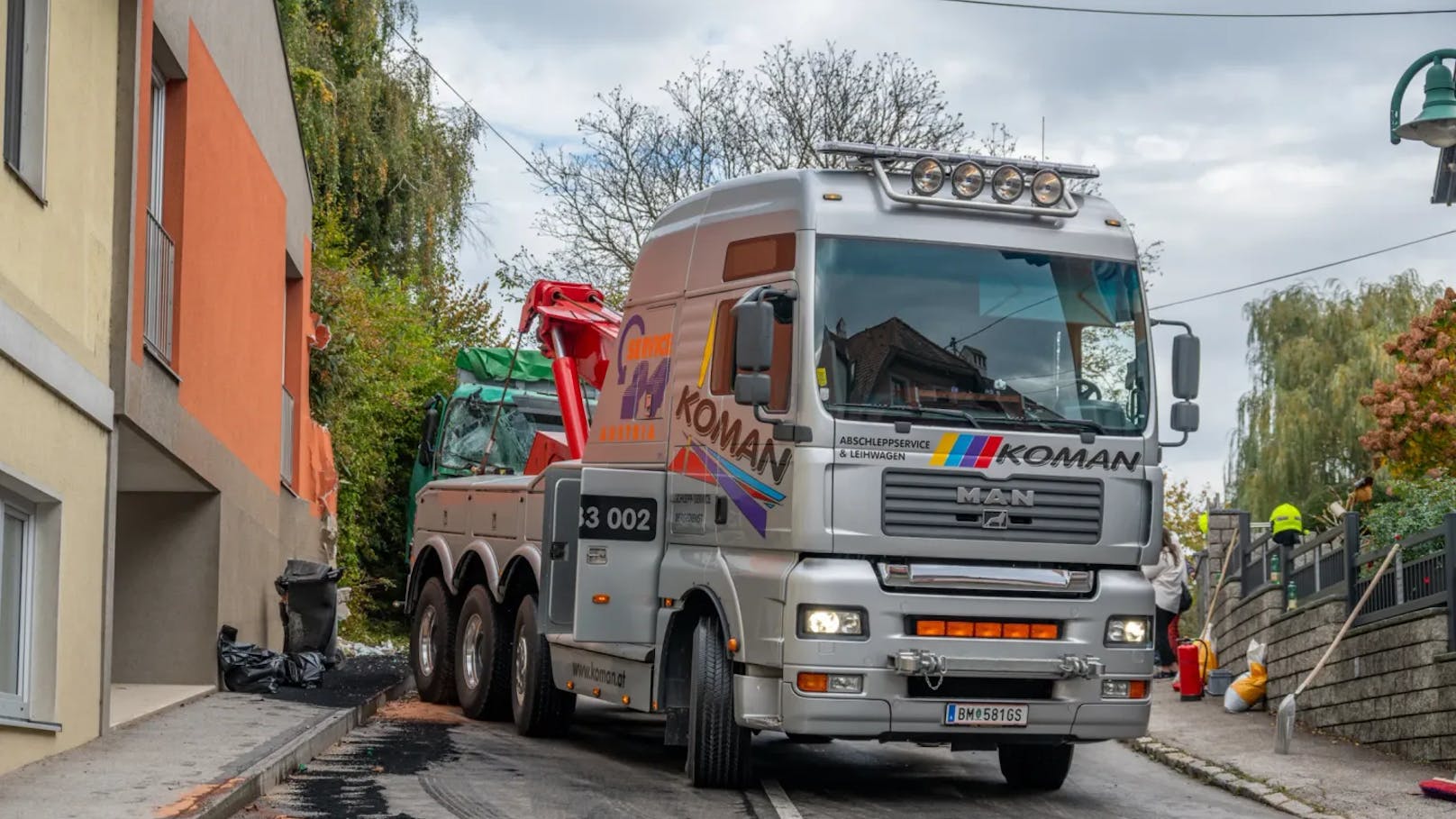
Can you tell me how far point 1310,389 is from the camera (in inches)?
1377

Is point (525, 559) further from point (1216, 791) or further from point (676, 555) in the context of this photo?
point (1216, 791)

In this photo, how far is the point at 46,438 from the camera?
31.4 feet

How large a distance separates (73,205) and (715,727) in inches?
185

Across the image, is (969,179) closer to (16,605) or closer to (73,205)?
(73,205)

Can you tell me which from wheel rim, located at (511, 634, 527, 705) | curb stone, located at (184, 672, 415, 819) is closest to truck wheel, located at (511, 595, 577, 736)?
wheel rim, located at (511, 634, 527, 705)

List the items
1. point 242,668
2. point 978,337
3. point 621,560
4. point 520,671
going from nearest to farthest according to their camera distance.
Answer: point 978,337 < point 621,560 < point 520,671 < point 242,668

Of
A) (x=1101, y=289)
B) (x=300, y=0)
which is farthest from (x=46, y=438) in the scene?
(x=300, y=0)

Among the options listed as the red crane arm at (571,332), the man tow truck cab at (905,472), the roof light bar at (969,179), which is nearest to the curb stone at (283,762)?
the man tow truck cab at (905,472)

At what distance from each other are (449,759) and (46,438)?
10.4 ft

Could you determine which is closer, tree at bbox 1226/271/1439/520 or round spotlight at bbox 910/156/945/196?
round spotlight at bbox 910/156/945/196

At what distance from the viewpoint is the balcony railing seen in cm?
1245

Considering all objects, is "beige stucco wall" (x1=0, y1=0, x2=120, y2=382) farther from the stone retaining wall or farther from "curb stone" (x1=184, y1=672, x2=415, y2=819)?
the stone retaining wall

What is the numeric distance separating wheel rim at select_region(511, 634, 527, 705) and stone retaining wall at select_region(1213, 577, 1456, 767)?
6.11 meters

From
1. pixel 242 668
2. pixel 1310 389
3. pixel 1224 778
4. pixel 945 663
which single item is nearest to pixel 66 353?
pixel 242 668
